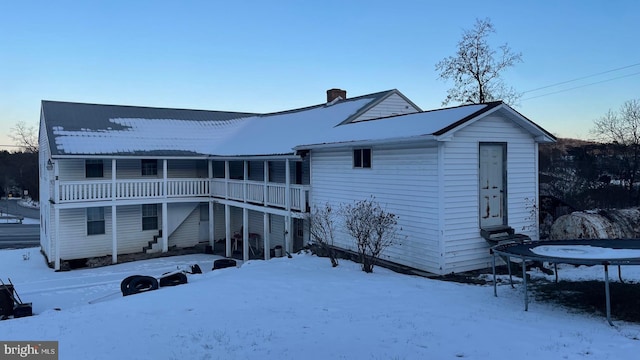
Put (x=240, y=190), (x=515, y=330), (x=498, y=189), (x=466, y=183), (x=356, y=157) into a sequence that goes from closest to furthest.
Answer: (x=515, y=330) → (x=466, y=183) → (x=498, y=189) → (x=356, y=157) → (x=240, y=190)

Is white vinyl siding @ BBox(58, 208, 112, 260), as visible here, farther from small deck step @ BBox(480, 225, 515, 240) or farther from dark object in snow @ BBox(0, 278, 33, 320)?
small deck step @ BBox(480, 225, 515, 240)

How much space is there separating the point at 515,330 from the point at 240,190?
15.4 m

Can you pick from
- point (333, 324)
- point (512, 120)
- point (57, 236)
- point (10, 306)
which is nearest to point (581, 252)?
point (512, 120)

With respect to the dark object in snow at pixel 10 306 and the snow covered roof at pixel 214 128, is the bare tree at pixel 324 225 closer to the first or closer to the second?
the snow covered roof at pixel 214 128

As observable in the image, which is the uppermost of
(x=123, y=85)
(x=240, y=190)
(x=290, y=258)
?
(x=123, y=85)

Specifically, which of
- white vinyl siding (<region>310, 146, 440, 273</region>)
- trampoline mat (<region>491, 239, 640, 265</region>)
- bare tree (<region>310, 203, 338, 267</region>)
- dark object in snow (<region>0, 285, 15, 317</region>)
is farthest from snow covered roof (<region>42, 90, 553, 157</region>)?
dark object in snow (<region>0, 285, 15, 317</region>)

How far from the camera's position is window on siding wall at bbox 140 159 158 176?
22.2 meters

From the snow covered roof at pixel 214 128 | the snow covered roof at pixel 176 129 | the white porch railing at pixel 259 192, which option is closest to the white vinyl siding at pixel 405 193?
the snow covered roof at pixel 214 128

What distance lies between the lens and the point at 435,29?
23.1 meters

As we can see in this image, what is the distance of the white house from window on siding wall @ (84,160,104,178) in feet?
0.16

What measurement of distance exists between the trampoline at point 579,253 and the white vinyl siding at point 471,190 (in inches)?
70.1

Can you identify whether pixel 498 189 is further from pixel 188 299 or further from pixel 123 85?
pixel 123 85

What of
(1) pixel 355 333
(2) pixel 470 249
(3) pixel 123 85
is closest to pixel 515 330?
(1) pixel 355 333

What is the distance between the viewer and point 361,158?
14.0 m
